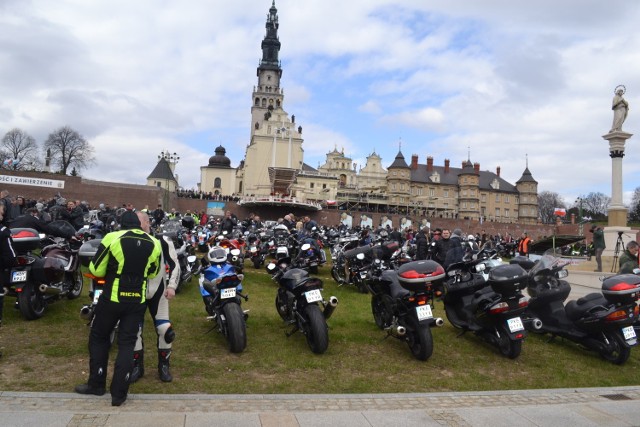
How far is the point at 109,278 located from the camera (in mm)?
4336

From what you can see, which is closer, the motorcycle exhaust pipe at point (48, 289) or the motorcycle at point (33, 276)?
the motorcycle at point (33, 276)

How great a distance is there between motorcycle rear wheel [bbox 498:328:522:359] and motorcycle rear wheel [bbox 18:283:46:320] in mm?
6586

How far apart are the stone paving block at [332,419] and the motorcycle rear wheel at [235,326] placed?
6.04ft

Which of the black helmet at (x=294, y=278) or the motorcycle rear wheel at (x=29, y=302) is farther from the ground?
the black helmet at (x=294, y=278)

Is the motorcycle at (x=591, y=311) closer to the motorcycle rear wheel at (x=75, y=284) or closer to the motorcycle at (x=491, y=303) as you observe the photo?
the motorcycle at (x=491, y=303)

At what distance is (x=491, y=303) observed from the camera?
21.3ft

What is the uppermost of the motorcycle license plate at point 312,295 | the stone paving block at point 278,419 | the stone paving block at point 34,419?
the motorcycle license plate at point 312,295

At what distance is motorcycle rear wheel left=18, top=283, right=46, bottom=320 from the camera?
6578mm

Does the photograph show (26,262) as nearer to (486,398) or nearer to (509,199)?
(486,398)

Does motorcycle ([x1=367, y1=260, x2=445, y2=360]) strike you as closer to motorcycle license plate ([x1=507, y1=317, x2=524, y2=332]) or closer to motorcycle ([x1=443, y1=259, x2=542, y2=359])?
motorcycle ([x1=443, y1=259, x2=542, y2=359])

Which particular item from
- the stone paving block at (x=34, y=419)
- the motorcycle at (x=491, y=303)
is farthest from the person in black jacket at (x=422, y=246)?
the stone paving block at (x=34, y=419)

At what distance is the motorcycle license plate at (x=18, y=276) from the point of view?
6.36 metres

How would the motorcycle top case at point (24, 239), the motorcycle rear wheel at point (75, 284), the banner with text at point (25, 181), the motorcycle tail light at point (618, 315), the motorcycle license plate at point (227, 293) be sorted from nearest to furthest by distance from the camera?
the motorcycle license plate at point (227, 293) → the motorcycle tail light at point (618, 315) → the motorcycle top case at point (24, 239) → the motorcycle rear wheel at point (75, 284) → the banner with text at point (25, 181)

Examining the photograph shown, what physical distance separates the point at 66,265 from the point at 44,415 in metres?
3.97
